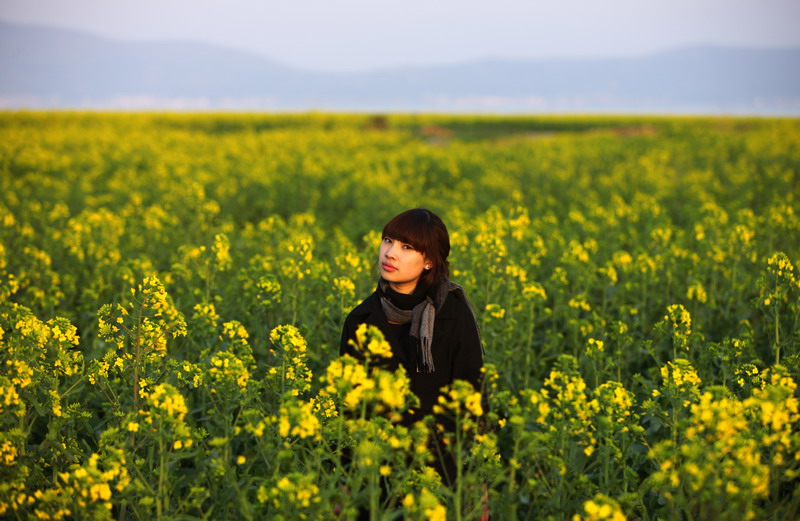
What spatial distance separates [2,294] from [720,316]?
629cm

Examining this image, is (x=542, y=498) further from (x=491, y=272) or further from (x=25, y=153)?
(x=25, y=153)

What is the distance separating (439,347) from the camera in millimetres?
3514

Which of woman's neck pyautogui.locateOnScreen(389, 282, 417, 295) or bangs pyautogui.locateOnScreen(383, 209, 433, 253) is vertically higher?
bangs pyautogui.locateOnScreen(383, 209, 433, 253)

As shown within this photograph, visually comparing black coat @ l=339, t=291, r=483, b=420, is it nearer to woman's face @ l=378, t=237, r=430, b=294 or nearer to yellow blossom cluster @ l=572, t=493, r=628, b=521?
woman's face @ l=378, t=237, r=430, b=294

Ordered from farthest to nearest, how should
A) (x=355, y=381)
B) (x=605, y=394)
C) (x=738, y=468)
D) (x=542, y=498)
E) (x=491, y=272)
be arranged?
(x=491, y=272)
(x=542, y=498)
(x=605, y=394)
(x=355, y=381)
(x=738, y=468)

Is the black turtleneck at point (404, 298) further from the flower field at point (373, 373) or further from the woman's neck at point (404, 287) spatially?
the flower field at point (373, 373)

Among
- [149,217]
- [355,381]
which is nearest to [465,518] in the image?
[355,381]

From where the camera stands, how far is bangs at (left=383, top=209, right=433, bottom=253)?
11.3 feet

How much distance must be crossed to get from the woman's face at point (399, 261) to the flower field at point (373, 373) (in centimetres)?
47

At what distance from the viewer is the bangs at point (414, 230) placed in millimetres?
3455

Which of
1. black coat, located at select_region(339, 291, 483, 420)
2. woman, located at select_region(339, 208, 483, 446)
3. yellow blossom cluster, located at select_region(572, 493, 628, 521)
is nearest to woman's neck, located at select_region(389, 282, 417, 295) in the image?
woman, located at select_region(339, 208, 483, 446)

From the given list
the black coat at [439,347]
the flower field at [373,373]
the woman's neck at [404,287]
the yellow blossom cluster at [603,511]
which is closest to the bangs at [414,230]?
the woman's neck at [404,287]

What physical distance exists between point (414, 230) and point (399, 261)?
0.61 ft

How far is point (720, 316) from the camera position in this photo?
20.0 ft
